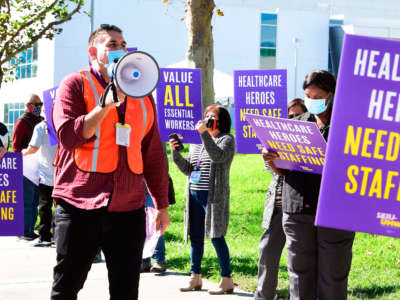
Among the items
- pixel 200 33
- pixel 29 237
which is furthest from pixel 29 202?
pixel 200 33

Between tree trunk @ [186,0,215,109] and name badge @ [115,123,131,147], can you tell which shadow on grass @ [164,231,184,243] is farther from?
name badge @ [115,123,131,147]

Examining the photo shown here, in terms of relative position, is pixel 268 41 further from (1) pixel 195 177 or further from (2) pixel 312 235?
(2) pixel 312 235

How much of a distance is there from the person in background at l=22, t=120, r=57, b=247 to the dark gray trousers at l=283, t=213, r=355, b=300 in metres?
5.57

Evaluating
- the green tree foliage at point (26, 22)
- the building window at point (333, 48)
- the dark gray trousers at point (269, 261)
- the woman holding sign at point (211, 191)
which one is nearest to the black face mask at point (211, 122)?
the woman holding sign at point (211, 191)

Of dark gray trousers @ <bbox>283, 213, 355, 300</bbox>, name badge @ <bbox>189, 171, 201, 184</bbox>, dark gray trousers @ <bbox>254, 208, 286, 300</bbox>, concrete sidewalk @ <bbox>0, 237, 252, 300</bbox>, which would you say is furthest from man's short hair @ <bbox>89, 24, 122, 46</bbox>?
concrete sidewalk @ <bbox>0, 237, 252, 300</bbox>

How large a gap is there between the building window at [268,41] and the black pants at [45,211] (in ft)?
131

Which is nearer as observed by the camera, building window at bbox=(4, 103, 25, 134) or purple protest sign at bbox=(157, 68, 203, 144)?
purple protest sign at bbox=(157, 68, 203, 144)

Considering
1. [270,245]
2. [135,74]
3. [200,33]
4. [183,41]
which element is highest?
[183,41]

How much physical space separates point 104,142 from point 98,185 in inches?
9.4

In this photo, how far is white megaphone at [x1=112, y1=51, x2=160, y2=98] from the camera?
361cm

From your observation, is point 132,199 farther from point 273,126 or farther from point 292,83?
point 292,83

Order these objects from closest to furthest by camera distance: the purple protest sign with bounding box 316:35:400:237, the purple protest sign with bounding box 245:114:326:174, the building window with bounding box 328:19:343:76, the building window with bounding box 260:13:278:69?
1. the purple protest sign with bounding box 316:35:400:237
2. the purple protest sign with bounding box 245:114:326:174
3. the building window with bounding box 260:13:278:69
4. the building window with bounding box 328:19:343:76

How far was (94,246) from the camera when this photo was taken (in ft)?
13.0

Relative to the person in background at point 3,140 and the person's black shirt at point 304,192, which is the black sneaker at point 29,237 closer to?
the person in background at point 3,140
